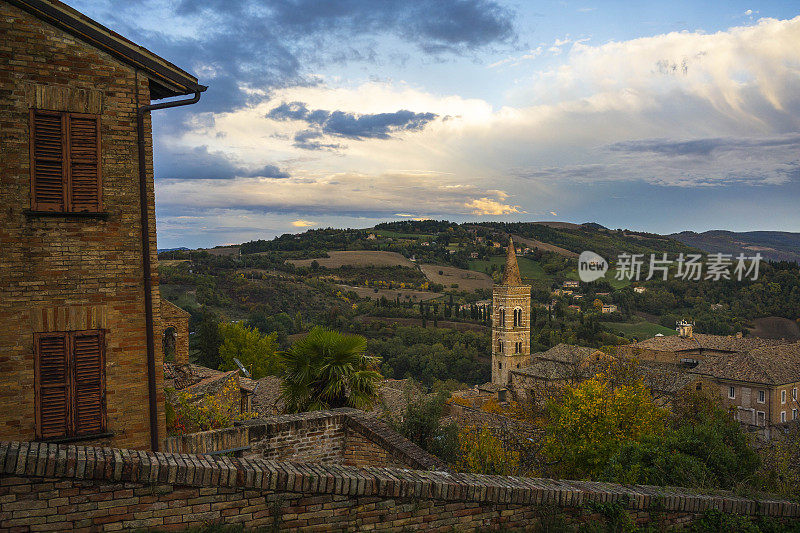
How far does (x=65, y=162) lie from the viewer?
21.5 ft

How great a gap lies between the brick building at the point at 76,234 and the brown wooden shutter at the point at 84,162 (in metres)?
0.01

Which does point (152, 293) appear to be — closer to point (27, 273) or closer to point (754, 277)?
point (27, 273)

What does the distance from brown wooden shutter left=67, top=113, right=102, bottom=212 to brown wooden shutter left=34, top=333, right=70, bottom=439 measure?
165 centimetres

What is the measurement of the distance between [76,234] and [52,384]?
1.84m

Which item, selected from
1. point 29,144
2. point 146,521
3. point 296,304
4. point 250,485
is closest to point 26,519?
point 146,521

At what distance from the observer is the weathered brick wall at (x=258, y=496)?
4.04 meters

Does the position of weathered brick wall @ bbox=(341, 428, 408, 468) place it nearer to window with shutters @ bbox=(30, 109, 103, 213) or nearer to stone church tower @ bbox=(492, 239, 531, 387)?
window with shutters @ bbox=(30, 109, 103, 213)

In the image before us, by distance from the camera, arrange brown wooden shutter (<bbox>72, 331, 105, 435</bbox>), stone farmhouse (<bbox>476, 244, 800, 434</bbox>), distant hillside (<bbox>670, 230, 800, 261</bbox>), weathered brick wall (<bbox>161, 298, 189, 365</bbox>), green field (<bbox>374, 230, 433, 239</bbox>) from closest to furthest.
Result: brown wooden shutter (<bbox>72, 331, 105, 435</bbox>) → weathered brick wall (<bbox>161, 298, 189, 365</bbox>) → stone farmhouse (<bbox>476, 244, 800, 434</bbox>) → distant hillside (<bbox>670, 230, 800, 261</bbox>) → green field (<bbox>374, 230, 433, 239</bbox>)

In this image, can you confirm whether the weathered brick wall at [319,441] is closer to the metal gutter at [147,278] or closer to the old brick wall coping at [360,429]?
the old brick wall coping at [360,429]

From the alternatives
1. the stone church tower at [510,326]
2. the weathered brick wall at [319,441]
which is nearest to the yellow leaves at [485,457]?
the weathered brick wall at [319,441]

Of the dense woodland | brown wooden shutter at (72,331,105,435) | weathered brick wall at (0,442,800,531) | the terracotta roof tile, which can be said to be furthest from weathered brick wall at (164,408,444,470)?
the terracotta roof tile

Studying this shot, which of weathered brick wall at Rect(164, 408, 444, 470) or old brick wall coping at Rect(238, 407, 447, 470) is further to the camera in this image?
weathered brick wall at Rect(164, 408, 444, 470)

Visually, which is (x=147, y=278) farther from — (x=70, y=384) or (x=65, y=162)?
(x=65, y=162)

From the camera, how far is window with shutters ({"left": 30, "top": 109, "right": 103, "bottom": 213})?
21.0 feet
